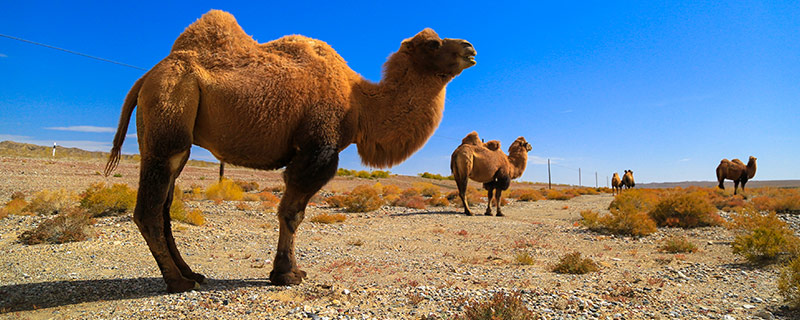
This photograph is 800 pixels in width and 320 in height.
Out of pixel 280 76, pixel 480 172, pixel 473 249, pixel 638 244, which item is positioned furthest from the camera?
pixel 480 172

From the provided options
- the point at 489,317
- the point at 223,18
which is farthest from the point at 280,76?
the point at 489,317

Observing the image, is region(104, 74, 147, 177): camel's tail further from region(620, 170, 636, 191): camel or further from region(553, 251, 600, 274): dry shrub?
region(620, 170, 636, 191): camel

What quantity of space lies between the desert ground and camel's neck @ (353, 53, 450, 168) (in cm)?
162

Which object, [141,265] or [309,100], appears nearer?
[309,100]

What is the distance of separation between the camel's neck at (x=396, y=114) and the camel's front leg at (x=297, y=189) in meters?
0.57

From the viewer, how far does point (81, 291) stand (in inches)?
180

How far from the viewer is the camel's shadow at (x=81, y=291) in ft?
13.9

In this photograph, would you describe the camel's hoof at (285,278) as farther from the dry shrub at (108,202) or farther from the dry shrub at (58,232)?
the dry shrub at (108,202)

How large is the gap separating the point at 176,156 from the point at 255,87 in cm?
104

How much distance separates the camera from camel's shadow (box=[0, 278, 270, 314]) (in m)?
4.23

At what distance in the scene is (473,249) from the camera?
9086mm

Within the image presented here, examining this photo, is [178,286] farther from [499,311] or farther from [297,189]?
[499,311]

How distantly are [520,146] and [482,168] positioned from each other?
2.80m

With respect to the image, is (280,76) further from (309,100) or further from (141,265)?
(141,265)
